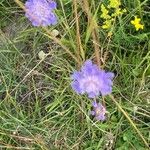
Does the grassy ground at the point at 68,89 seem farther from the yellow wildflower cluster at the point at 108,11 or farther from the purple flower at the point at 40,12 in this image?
the purple flower at the point at 40,12

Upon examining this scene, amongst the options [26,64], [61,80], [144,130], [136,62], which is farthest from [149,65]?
[26,64]

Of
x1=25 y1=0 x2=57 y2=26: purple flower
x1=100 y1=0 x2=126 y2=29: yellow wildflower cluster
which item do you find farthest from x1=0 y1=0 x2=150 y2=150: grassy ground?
x1=25 y1=0 x2=57 y2=26: purple flower

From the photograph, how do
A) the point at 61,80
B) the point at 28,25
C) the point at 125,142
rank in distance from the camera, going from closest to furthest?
the point at 125,142 → the point at 61,80 → the point at 28,25

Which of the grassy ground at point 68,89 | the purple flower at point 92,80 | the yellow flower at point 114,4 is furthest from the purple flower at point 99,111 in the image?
the yellow flower at point 114,4

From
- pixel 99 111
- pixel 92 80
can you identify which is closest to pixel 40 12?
pixel 92 80

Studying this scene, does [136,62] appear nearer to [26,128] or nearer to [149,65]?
[149,65]

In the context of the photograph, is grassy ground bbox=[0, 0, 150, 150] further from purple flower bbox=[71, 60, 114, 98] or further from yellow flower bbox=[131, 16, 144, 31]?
purple flower bbox=[71, 60, 114, 98]
